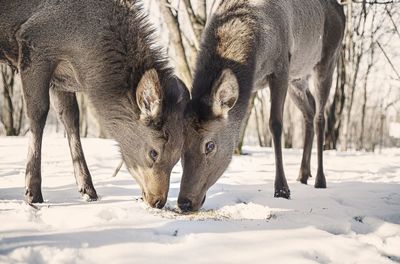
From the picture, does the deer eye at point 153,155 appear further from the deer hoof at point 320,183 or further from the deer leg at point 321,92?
the deer leg at point 321,92

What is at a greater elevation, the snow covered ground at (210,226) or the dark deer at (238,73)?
the dark deer at (238,73)

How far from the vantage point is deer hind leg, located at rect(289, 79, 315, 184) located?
6.79 meters

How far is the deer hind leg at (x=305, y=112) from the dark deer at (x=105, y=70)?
9.59 feet

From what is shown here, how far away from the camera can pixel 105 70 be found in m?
4.66

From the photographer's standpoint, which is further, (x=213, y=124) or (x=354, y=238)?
(x=213, y=124)

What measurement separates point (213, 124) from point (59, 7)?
1.94 m

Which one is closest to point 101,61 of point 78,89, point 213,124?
point 78,89

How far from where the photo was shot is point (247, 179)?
6668 mm

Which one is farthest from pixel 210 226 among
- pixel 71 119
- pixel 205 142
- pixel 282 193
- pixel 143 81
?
pixel 71 119

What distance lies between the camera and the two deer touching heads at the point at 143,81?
14.1 ft

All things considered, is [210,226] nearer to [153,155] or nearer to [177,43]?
[153,155]

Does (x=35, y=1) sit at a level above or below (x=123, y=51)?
above

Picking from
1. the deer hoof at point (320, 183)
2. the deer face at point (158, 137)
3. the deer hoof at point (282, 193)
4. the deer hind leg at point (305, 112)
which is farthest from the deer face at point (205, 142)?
the deer hind leg at point (305, 112)

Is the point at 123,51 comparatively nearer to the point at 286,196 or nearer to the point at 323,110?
the point at 286,196
